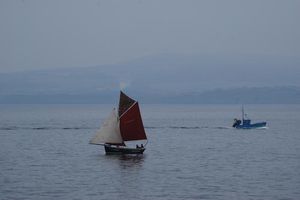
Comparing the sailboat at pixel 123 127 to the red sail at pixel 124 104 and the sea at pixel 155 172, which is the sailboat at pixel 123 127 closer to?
the red sail at pixel 124 104

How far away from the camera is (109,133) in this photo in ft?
277

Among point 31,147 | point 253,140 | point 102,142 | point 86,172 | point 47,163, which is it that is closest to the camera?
point 86,172

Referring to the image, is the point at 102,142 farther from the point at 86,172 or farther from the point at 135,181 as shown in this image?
the point at 135,181

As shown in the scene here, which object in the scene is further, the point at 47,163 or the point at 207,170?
the point at 47,163

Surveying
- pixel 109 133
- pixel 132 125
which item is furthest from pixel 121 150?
pixel 132 125

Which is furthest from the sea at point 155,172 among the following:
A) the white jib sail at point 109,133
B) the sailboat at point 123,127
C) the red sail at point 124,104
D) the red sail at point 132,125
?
the red sail at point 124,104

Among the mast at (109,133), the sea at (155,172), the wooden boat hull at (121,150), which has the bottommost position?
the sea at (155,172)

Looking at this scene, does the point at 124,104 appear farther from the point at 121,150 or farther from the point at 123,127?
the point at 121,150

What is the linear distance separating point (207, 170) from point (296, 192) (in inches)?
658

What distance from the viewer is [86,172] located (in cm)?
6975

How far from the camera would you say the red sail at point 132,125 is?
8350 centimetres

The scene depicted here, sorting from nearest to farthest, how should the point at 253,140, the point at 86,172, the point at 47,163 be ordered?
the point at 86,172
the point at 47,163
the point at 253,140

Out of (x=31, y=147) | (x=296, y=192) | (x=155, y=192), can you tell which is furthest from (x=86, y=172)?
(x=31, y=147)

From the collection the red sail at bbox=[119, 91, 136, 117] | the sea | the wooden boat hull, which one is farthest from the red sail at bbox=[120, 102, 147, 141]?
the sea
